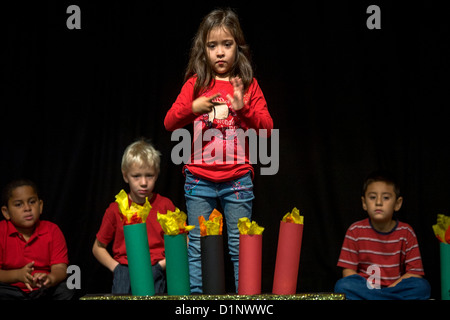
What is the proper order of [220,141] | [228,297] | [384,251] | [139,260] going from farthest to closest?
[384,251], [220,141], [139,260], [228,297]

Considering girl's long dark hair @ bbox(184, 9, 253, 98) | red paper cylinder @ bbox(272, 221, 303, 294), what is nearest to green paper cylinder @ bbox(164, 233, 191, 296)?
red paper cylinder @ bbox(272, 221, 303, 294)

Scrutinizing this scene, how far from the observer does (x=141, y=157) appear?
338 cm

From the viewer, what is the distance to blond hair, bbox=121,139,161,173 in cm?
337

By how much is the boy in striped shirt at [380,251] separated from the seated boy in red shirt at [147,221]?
101cm

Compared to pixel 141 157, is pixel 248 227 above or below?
below

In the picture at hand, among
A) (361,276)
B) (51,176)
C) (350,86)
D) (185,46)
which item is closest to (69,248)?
(51,176)

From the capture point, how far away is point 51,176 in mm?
3822

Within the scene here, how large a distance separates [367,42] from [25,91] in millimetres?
2168

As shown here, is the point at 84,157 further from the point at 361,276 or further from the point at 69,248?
the point at 361,276

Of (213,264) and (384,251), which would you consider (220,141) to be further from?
(384,251)

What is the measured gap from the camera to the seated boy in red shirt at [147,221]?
130 inches

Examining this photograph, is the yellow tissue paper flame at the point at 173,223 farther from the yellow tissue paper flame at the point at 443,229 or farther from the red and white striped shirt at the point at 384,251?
the red and white striped shirt at the point at 384,251

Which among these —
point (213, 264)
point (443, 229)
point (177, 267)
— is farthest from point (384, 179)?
point (177, 267)

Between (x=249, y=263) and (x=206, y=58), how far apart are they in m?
1.05
